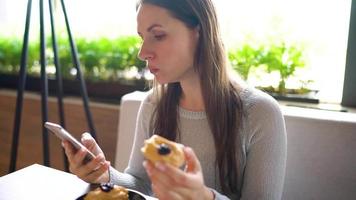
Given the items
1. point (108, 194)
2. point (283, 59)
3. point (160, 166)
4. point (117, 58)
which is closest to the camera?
point (160, 166)

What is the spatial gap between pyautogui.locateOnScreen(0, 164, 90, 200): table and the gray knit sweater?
125mm

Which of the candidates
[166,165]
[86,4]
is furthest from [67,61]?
[166,165]

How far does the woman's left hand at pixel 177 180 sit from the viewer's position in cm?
58

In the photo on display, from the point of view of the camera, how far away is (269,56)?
166 cm

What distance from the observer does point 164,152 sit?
23.3 inches

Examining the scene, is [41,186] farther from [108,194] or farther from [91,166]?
[108,194]

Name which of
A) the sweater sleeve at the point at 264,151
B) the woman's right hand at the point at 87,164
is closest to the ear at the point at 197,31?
the sweater sleeve at the point at 264,151

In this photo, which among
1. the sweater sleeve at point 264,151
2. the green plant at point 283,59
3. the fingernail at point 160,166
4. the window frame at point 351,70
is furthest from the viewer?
the green plant at point 283,59

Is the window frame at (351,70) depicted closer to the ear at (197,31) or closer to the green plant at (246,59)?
the green plant at (246,59)

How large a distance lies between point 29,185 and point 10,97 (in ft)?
4.95

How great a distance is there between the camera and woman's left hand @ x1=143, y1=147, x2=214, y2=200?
58 cm

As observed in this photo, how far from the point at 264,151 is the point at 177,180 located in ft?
1.43

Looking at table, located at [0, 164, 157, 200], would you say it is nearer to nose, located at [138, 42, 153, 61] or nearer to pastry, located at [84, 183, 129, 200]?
pastry, located at [84, 183, 129, 200]

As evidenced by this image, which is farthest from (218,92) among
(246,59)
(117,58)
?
(117,58)
